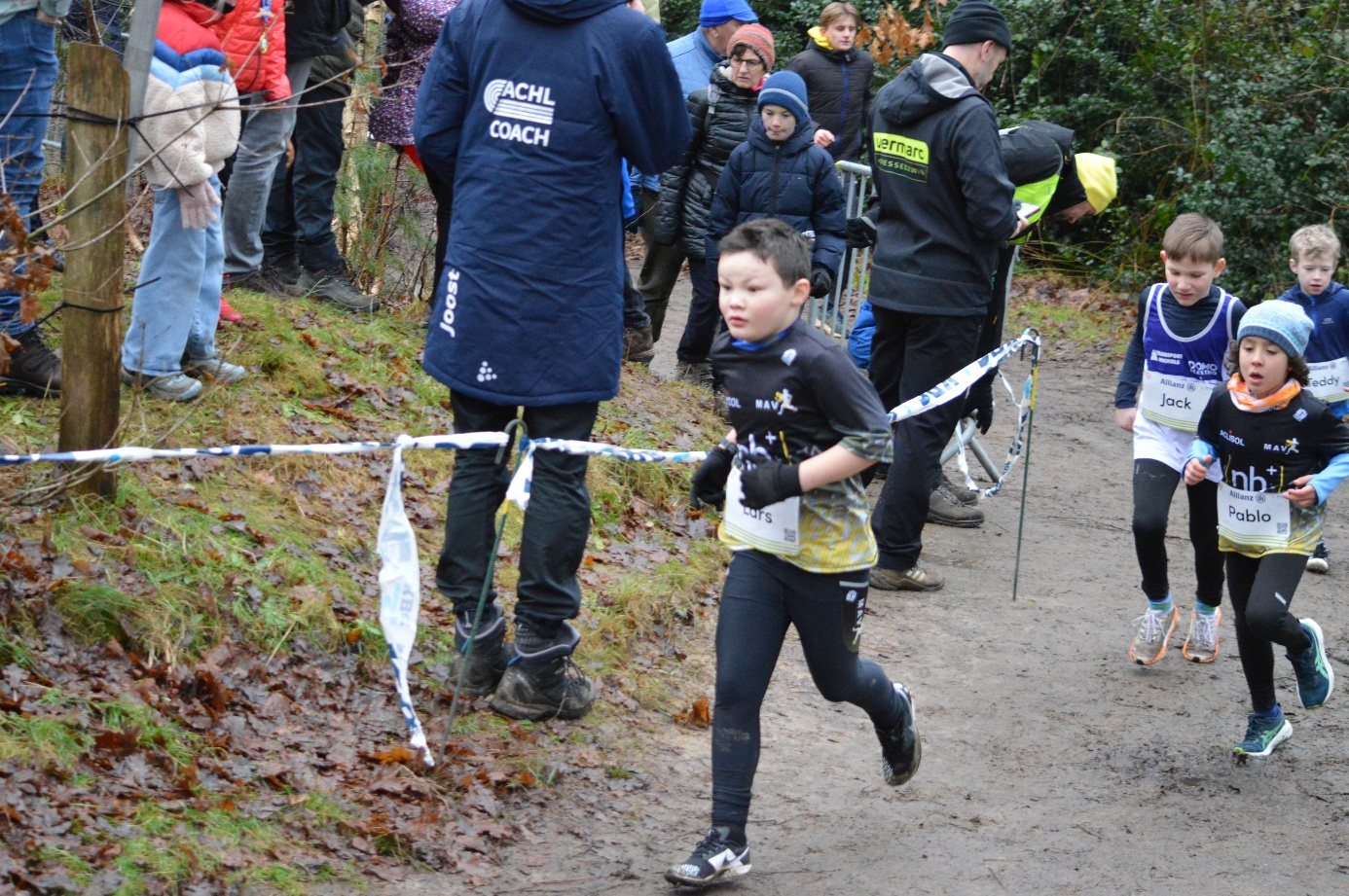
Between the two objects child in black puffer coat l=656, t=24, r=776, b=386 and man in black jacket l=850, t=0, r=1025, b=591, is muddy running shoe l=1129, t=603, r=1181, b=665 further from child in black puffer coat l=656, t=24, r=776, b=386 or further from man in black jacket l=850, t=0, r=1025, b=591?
child in black puffer coat l=656, t=24, r=776, b=386

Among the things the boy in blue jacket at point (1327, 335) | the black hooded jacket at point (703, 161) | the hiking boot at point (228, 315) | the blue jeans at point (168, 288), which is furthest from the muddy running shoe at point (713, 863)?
the black hooded jacket at point (703, 161)

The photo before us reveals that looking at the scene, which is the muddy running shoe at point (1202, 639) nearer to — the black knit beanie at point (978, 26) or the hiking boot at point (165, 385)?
the black knit beanie at point (978, 26)

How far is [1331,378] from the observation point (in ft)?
24.7

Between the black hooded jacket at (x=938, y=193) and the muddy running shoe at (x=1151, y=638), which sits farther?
the black hooded jacket at (x=938, y=193)

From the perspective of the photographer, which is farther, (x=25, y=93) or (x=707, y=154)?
(x=707, y=154)

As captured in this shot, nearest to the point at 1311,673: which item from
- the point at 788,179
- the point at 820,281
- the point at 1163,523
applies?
the point at 1163,523

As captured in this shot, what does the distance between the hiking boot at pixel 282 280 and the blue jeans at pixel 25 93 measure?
7.62ft

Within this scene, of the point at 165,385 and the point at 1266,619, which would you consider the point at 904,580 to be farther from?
the point at 165,385

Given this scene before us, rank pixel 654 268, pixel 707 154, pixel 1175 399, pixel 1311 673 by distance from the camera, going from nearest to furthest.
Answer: pixel 1311 673 → pixel 1175 399 → pixel 707 154 → pixel 654 268

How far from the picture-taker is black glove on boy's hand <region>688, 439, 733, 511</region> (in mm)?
4305

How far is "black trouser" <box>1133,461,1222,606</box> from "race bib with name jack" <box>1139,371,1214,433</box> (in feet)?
0.67

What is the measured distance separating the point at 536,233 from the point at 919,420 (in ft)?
9.33

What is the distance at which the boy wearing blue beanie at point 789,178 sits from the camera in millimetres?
8430

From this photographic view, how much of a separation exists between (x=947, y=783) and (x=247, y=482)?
3.18m
